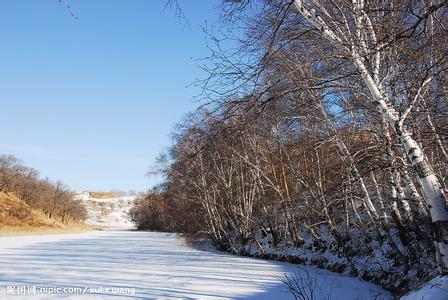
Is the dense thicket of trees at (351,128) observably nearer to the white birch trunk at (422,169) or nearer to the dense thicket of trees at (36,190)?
the white birch trunk at (422,169)

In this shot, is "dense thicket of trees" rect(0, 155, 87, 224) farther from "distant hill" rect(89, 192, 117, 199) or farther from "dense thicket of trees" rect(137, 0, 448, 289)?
"distant hill" rect(89, 192, 117, 199)

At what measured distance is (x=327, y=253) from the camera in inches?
565

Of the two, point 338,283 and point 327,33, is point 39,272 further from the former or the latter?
point 327,33

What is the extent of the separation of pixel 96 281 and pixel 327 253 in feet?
28.3

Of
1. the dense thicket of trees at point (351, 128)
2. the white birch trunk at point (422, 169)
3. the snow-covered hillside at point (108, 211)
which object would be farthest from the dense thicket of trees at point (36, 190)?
the white birch trunk at point (422, 169)

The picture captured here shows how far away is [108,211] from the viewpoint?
13438 centimetres

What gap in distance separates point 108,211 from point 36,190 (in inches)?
2482

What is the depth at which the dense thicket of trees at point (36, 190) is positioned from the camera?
69.9m

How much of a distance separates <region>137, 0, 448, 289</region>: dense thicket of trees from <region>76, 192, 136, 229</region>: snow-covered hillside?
8940cm

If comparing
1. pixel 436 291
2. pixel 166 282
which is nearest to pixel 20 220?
pixel 166 282

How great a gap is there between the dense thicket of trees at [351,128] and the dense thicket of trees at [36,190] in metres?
A: 59.6

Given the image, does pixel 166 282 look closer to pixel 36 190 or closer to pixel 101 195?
pixel 36 190

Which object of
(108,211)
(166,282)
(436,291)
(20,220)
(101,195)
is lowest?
(166,282)

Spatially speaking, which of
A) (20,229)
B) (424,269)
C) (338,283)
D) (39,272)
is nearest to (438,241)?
(424,269)
